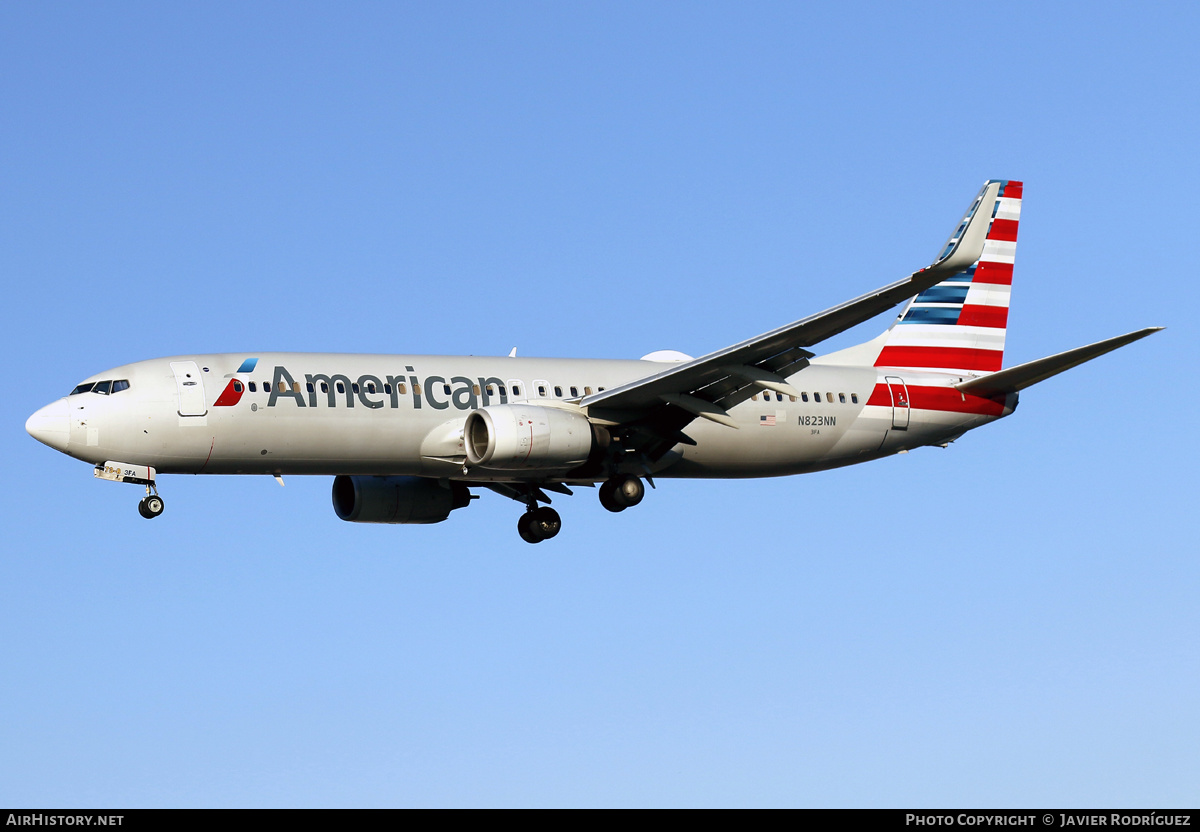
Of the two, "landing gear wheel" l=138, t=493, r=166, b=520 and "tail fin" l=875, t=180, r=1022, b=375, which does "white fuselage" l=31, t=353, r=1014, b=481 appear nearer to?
"landing gear wheel" l=138, t=493, r=166, b=520

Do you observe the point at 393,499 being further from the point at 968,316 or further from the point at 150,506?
the point at 968,316

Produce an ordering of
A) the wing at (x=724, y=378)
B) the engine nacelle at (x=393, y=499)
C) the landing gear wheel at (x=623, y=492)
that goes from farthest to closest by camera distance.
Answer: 1. the engine nacelle at (x=393, y=499)
2. the landing gear wheel at (x=623, y=492)
3. the wing at (x=724, y=378)

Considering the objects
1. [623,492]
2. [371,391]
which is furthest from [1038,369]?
[371,391]

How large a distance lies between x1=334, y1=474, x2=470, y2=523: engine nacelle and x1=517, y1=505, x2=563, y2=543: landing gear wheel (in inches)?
80.0

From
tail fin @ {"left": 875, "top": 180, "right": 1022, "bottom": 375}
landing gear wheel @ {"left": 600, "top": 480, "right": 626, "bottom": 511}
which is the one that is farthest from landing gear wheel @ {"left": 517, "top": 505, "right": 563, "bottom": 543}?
tail fin @ {"left": 875, "top": 180, "right": 1022, "bottom": 375}

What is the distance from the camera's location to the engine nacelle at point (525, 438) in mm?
37281

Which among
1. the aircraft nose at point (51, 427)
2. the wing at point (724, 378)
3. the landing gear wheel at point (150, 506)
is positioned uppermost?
the wing at point (724, 378)

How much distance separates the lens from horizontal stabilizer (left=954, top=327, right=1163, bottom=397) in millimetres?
36594

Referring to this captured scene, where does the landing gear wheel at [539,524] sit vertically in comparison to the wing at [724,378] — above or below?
below

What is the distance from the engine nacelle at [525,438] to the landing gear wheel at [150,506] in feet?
24.0

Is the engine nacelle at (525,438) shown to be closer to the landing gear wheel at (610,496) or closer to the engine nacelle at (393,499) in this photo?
the landing gear wheel at (610,496)

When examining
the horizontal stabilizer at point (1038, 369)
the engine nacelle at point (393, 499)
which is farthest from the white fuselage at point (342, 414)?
the horizontal stabilizer at point (1038, 369)
